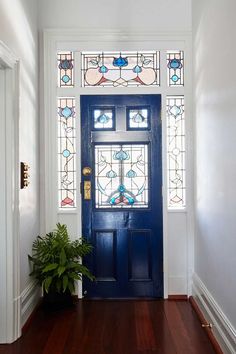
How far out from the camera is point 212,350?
2.52m

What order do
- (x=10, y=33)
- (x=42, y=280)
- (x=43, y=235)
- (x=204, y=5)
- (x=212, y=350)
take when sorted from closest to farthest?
(x=212, y=350) → (x=10, y=33) → (x=204, y=5) → (x=42, y=280) → (x=43, y=235)

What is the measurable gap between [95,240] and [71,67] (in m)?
1.77

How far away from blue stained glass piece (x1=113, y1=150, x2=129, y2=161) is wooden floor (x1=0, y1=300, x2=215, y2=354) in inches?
56.3

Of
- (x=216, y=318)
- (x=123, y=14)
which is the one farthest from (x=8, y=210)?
(x=123, y=14)

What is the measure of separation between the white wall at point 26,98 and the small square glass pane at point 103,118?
59 centimetres

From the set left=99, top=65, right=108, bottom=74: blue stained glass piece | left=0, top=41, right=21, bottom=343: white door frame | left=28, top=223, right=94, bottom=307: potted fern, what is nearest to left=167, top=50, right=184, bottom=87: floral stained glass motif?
left=99, top=65, right=108, bottom=74: blue stained glass piece

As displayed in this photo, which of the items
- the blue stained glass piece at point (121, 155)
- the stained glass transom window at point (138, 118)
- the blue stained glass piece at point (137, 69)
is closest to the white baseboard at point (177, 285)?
the blue stained glass piece at point (121, 155)

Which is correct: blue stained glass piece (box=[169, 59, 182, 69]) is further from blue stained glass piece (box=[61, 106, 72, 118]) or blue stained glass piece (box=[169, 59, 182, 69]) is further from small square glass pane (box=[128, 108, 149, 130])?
blue stained glass piece (box=[61, 106, 72, 118])

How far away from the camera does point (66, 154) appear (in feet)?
12.1

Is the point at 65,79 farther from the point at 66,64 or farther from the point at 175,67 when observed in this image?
the point at 175,67

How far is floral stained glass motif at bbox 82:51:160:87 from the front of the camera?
12.0 feet

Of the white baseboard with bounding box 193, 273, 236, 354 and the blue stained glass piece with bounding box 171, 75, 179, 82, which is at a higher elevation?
the blue stained glass piece with bounding box 171, 75, 179, 82

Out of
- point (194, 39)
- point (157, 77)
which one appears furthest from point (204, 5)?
point (157, 77)

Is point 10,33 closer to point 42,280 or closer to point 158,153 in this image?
point 158,153
